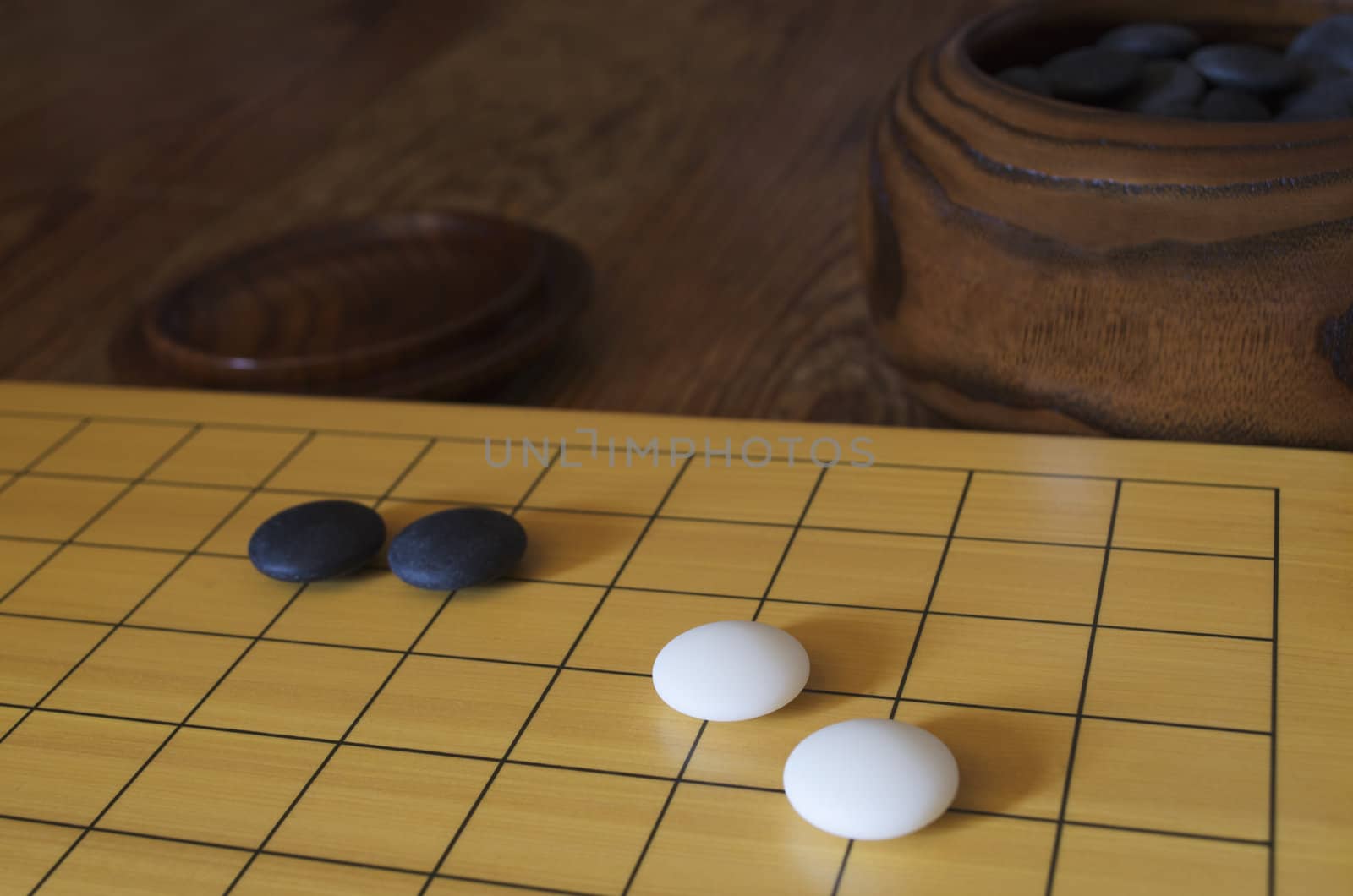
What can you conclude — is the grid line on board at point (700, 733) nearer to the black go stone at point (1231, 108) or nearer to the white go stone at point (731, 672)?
the white go stone at point (731, 672)

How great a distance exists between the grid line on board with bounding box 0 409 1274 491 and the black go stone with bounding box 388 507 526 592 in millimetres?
129

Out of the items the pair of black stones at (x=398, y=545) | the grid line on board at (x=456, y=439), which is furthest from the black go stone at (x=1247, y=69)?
the pair of black stones at (x=398, y=545)

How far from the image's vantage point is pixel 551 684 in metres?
0.60

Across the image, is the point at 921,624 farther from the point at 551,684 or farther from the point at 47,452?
the point at 47,452

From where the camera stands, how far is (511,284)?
3.34ft

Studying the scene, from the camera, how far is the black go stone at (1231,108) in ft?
2.50

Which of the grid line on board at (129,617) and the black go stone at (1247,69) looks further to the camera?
the black go stone at (1247,69)

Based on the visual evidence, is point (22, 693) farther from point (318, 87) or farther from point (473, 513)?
point (318, 87)

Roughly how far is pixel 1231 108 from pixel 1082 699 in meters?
0.37

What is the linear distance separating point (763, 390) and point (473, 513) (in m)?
0.35

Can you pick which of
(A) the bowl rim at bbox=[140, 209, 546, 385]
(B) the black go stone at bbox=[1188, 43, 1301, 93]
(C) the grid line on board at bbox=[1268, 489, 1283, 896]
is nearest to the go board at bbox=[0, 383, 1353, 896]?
(C) the grid line on board at bbox=[1268, 489, 1283, 896]

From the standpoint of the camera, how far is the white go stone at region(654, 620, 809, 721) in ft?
1.82

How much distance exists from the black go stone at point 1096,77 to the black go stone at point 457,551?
1.29ft

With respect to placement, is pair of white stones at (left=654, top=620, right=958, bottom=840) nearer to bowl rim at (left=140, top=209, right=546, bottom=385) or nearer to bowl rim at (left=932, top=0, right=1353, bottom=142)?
bowl rim at (left=932, top=0, right=1353, bottom=142)
